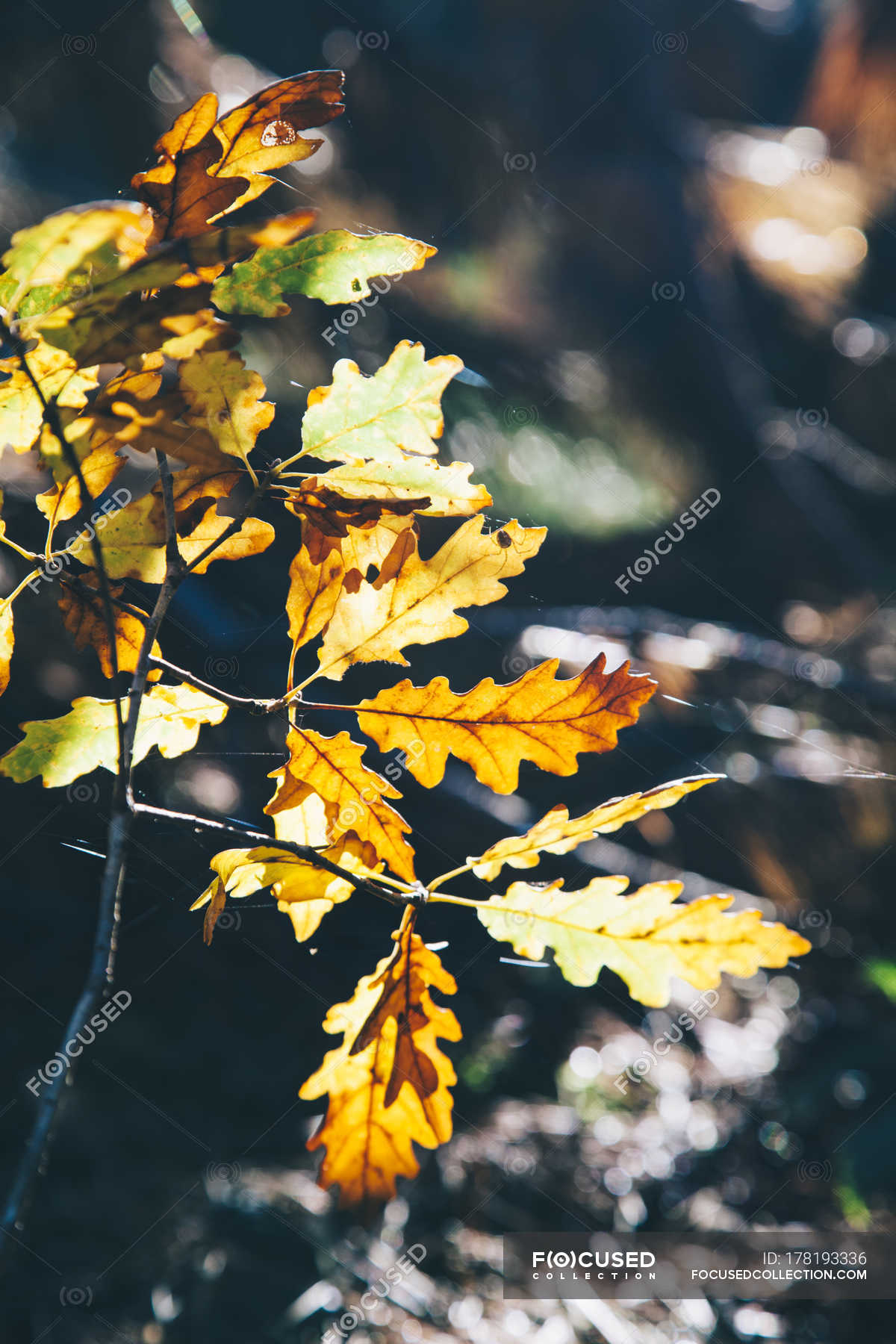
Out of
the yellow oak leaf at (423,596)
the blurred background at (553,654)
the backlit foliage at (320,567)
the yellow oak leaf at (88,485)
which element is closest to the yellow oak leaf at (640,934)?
the backlit foliage at (320,567)

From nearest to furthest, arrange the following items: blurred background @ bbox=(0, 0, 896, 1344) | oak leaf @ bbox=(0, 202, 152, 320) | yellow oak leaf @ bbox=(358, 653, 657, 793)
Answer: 1. oak leaf @ bbox=(0, 202, 152, 320)
2. yellow oak leaf @ bbox=(358, 653, 657, 793)
3. blurred background @ bbox=(0, 0, 896, 1344)

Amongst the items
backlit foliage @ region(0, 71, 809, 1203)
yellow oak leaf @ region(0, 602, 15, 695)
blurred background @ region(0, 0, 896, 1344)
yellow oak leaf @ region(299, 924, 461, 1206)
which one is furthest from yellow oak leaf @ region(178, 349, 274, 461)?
blurred background @ region(0, 0, 896, 1344)

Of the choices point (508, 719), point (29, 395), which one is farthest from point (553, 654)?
point (29, 395)

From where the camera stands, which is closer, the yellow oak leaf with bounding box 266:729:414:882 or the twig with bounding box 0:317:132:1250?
the twig with bounding box 0:317:132:1250

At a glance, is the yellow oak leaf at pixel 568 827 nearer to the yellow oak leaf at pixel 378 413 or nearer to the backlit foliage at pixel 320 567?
the backlit foliage at pixel 320 567

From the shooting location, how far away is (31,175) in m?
1.28

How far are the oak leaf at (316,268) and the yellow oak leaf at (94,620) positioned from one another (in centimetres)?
14

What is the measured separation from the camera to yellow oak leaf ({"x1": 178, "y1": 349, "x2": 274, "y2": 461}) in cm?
28

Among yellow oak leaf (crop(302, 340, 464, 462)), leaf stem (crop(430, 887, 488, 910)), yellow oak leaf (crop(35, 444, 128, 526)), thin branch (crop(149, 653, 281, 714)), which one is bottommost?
leaf stem (crop(430, 887, 488, 910))

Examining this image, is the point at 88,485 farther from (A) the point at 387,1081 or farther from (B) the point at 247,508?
(A) the point at 387,1081

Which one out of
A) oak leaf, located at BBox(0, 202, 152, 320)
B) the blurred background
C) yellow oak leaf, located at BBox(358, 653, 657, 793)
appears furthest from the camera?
the blurred background

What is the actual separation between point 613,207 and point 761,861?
171 cm

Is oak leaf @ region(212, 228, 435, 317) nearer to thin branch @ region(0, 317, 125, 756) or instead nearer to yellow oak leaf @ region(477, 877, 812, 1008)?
thin branch @ region(0, 317, 125, 756)

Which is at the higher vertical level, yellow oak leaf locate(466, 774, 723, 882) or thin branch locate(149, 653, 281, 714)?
thin branch locate(149, 653, 281, 714)
